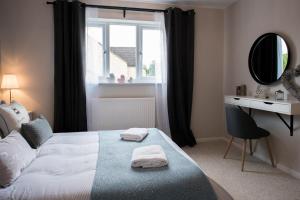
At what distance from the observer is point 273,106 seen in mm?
2455

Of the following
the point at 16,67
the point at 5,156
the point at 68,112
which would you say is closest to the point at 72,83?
the point at 68,112

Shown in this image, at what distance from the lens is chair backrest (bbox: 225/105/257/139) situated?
2701 mm

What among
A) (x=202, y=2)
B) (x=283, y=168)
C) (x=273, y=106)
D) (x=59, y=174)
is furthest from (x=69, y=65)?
(x=283, y=168)

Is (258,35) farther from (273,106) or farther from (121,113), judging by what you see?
(121,113)

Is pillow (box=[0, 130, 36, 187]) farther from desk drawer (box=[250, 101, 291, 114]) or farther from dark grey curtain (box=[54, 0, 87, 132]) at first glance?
desk drawer (box=[250, 101, 291, 114])

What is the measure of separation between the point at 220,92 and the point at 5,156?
137 inches

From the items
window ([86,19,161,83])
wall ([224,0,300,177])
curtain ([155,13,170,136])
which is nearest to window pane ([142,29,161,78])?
window ([86,19,161,83])

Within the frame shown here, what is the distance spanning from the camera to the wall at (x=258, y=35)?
8.40 feet

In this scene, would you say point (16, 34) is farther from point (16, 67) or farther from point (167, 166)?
point (167, 166)

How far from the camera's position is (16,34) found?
319 centimetres

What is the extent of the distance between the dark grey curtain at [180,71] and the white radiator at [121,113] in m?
0.38

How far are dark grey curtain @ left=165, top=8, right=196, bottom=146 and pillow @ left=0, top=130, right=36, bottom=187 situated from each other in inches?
92.3

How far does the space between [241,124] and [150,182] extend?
6.02ft

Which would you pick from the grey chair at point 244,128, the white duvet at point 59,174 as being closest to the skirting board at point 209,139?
the grey chair at point 244,128
